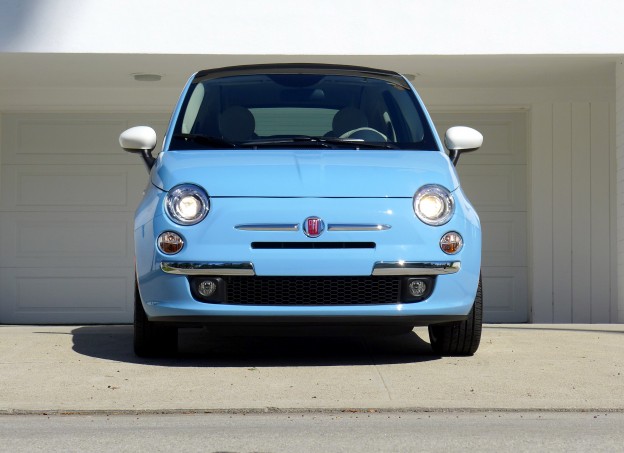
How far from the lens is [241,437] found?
14.5 feet

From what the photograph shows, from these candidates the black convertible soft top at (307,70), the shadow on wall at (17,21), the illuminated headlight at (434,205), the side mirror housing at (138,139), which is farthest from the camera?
the shadow on wall at (17,21)

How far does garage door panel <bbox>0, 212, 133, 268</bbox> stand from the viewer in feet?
39.4

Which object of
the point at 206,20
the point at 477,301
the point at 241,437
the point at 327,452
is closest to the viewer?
the point at 327,452

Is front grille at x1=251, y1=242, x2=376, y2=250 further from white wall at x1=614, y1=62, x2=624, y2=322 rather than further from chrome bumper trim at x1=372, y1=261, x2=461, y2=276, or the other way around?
white wall at x1=614, y1=62, x2=624, y2=322

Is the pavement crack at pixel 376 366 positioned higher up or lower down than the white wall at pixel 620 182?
lower down

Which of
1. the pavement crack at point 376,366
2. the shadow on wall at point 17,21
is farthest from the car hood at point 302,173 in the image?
the shadow on wall at point 17,21

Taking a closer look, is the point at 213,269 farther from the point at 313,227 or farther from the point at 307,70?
the point at 307,70

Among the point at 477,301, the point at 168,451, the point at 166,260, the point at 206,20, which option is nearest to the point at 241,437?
the point at 168,451

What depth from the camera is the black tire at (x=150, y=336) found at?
6289 mm

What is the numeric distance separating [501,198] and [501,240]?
1.33 ft

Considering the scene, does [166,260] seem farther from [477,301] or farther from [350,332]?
[477,301]

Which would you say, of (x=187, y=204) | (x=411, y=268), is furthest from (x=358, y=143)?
(x=187, y=204)

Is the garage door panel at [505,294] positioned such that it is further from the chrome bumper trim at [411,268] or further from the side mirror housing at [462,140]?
the chrome bumper trim at [411,268]

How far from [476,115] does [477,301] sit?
241 inches
